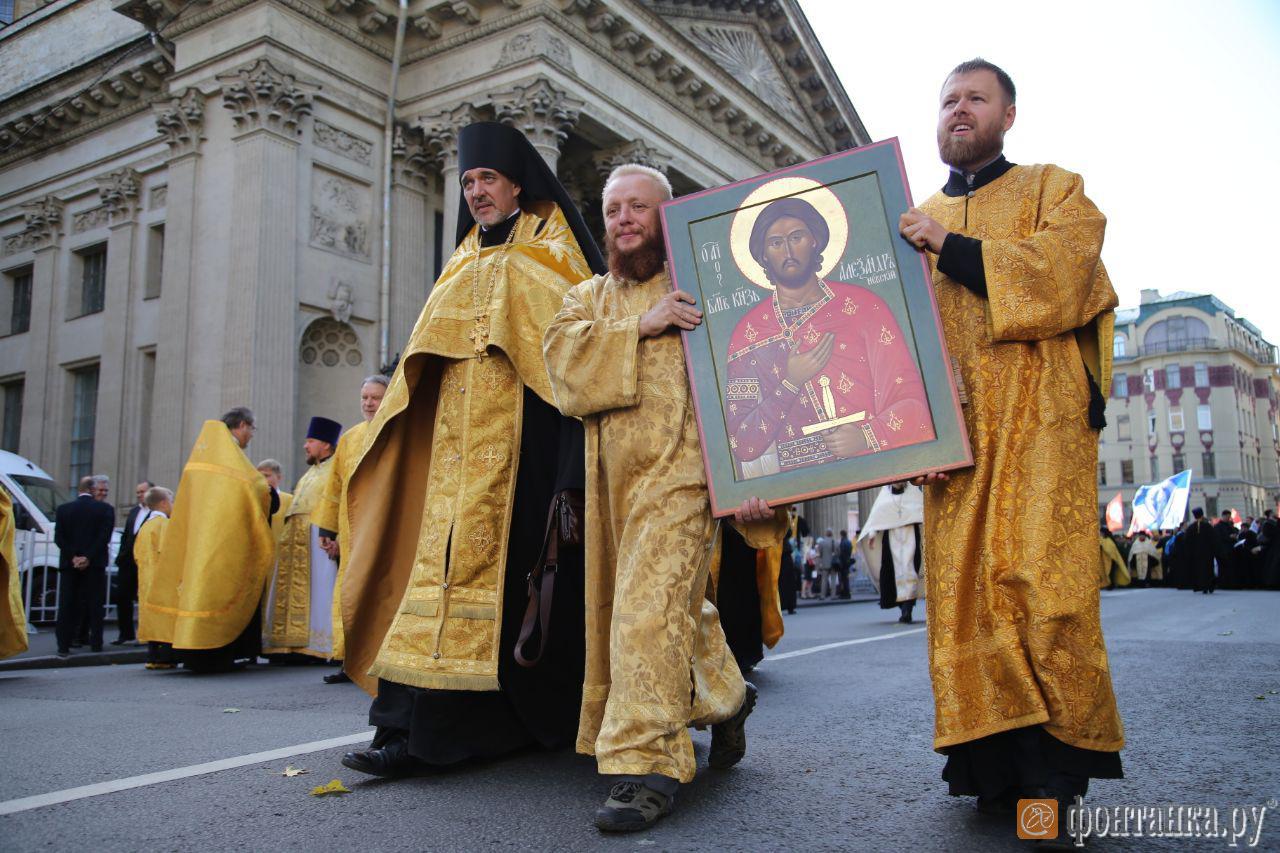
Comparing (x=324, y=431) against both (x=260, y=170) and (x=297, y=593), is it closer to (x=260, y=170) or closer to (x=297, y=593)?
(x=297, y=593)

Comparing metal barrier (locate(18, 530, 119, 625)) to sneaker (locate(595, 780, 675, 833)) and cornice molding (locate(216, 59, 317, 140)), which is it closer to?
cornice molding (locate(216, 59, 317, 140))

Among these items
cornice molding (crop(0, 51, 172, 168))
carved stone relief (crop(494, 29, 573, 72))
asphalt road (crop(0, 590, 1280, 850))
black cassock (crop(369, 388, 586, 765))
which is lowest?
asphalt road (crop(0, 590, 1280, 850))

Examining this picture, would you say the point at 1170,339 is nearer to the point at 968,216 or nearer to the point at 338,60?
the point at 338,60

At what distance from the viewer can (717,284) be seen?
3.39 metres

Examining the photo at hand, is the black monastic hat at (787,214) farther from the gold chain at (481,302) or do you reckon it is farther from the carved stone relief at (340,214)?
the carved stone relief at (340,214)

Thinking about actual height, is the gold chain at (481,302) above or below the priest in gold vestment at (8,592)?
above

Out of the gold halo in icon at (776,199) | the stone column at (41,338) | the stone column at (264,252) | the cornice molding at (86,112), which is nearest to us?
the gold halo in icon at (776,199)

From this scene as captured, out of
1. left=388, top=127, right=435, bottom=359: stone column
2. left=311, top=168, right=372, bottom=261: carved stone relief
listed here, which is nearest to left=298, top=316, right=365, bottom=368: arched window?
left=388, top=127, right=435, bottom=359: stone column

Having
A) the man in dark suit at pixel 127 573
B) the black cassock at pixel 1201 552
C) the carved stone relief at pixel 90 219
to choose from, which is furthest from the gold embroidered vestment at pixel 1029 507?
the black cassock at pixel 1201 552

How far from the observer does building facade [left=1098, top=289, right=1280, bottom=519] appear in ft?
244

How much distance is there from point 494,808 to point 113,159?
2226cm

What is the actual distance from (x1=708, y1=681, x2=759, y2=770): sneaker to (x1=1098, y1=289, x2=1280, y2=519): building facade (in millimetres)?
77186

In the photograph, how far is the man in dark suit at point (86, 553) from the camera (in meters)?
10.3

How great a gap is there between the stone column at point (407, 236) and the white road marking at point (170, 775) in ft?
48.7
